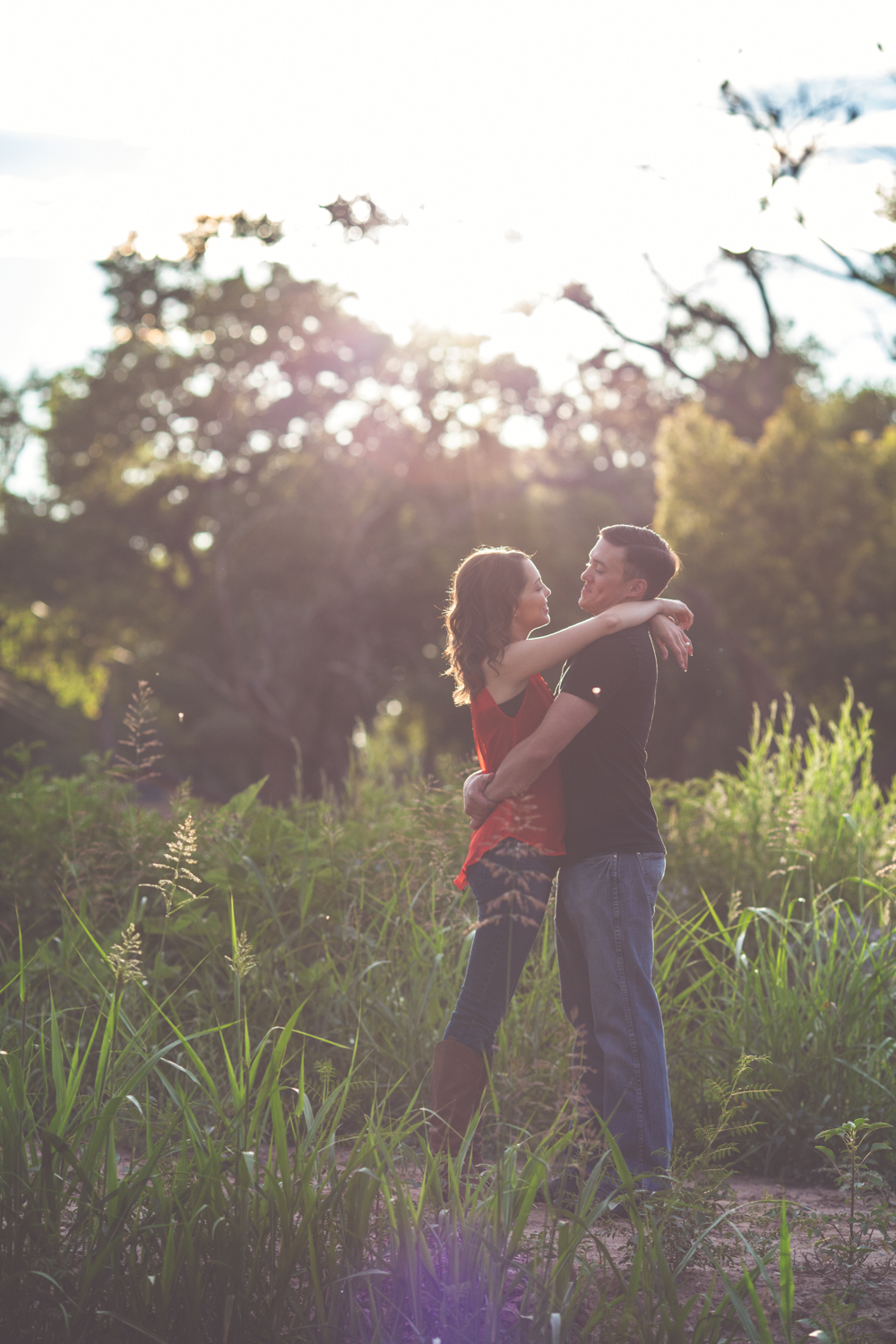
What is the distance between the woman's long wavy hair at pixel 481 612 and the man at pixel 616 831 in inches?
8.9

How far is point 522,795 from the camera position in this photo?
2834mm

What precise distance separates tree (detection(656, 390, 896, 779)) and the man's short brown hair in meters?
13.6

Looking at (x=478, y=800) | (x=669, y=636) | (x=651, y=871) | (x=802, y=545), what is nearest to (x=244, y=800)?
(x=478, y=800)

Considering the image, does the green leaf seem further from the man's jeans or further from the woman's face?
the man's jeans

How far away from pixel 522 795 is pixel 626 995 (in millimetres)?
606

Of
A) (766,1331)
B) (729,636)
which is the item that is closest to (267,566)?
(729,636)

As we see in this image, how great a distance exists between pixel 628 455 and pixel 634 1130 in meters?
25.3

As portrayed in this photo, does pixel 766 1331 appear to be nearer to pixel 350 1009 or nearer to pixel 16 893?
pixel 350 1009

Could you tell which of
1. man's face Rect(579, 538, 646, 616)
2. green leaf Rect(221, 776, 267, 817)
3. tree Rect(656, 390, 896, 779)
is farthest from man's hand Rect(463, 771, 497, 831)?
tree Rect(656, 390, 896, 779)

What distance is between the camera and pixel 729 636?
18672 mm

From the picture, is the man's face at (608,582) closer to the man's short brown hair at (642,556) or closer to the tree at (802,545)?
the man's short brown hair at (642,556)

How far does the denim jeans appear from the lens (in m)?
2.81

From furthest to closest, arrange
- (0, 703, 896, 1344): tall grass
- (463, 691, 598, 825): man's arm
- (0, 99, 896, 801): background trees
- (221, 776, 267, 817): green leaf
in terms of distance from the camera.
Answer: (0, 99, 896, 801): background trees, (221, 776, 267, 817): green leaf, (463, 691, 598, 825): man's arm, (0, 703, 896, 1344): tall grass

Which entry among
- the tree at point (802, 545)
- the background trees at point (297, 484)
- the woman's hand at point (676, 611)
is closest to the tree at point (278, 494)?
the background trees at point (297, 484)
